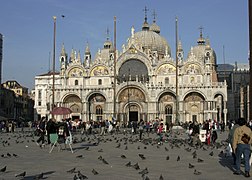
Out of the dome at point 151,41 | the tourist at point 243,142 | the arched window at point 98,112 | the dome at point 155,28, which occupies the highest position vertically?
the dome at point 155,28

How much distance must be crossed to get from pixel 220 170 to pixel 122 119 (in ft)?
165

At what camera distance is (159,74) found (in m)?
62.2

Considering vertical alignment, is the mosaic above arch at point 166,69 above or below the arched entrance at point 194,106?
above

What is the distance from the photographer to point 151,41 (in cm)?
7188

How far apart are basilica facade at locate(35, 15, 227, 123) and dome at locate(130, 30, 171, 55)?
13.9 feet

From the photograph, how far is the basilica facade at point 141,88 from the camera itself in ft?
195

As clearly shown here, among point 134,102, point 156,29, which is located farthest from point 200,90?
point 156,29

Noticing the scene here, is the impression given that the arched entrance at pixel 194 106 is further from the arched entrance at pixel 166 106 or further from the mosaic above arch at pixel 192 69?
the mosaic above arch at pixel 192 69

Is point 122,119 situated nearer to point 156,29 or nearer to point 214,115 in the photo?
point 214,115

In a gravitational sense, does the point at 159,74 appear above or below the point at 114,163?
above

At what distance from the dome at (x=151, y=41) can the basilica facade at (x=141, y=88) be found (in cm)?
423

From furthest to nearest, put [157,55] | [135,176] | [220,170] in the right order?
[157,55] < [220,170] < [135,176]

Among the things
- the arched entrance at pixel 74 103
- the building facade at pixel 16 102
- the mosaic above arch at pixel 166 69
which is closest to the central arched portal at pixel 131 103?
the mosaic above arch at pixel 166 69

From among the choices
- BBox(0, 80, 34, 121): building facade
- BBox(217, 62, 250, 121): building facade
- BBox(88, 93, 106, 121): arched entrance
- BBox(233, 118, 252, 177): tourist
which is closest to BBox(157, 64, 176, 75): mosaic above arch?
BBox(88, 93, 106, 121): arched entrance
